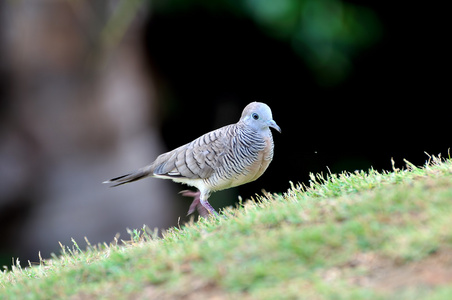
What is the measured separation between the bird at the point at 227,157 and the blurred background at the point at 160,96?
3.02m

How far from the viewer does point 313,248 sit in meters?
3.70

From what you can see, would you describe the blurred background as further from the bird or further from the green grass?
the green grass

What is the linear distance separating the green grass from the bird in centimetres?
106

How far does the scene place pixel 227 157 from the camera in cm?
590

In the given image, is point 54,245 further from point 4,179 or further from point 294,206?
point 294,206

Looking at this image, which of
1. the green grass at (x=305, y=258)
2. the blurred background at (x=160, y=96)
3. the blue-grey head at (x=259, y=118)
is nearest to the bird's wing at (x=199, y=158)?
the blue-grey head at (x=259, y=118)

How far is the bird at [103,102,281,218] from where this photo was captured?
19.1ft

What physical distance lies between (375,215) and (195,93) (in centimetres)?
750

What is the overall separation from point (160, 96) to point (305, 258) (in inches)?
294

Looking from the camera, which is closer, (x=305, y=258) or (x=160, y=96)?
(x=305, y=258)

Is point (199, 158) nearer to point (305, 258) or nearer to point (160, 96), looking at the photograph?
point (305, 258)

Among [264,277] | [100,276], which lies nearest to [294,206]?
[264,277]

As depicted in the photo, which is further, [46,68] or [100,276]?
[46,68]

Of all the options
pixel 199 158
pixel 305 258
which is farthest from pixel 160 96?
pixel 305 258
